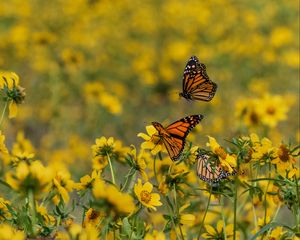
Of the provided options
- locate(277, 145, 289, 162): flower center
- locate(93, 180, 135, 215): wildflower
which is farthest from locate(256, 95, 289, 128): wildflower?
locate(93, 180, 135, 215): wildflower

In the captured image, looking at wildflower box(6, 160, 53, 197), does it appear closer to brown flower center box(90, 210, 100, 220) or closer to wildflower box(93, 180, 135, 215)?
wildflower box(93, 180, 135, 215)

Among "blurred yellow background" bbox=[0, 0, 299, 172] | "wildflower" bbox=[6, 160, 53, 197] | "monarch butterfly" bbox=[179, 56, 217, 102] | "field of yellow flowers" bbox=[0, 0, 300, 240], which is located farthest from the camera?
"blurred yellow background" bbox=[0, 0, 299, 172]

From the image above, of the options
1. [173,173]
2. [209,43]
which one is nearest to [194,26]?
[209,43]

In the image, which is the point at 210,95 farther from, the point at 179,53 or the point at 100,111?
the point at 179,53

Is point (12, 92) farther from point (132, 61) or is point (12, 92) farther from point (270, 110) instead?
point (132, 61)

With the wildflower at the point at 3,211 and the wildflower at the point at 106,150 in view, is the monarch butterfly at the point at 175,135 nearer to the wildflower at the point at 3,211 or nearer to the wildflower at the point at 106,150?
the wildflower at the point at 106,150
